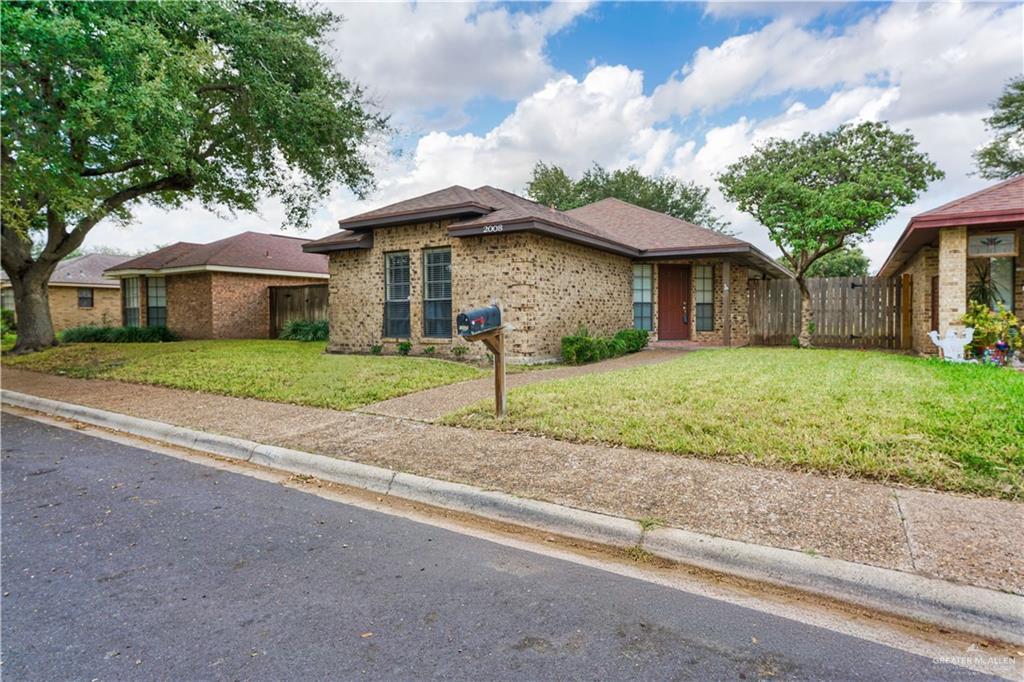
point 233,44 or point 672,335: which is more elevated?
point 233,44

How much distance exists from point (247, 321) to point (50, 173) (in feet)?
38.0

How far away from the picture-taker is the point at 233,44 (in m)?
11.5

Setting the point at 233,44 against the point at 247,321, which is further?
the point at 247,321

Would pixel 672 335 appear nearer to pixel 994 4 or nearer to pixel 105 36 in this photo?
pixel 994 4

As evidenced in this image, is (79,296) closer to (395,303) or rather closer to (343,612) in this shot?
(395,303)

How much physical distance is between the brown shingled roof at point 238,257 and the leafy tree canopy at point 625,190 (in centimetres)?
1869

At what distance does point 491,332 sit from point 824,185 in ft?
48.6

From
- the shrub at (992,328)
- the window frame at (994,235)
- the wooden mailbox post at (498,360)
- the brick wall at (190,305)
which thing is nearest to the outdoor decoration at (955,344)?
the shrub at (992,328)

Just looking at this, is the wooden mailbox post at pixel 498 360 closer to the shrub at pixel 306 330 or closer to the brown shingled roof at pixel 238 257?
the shrub at pixel 306 330

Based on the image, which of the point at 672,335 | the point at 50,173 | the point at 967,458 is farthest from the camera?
the point at 672,335

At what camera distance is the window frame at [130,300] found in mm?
22281

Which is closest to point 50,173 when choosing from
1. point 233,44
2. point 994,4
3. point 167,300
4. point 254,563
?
point 233,44

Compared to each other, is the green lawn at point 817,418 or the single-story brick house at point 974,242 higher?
the single-story brick house at point 974,242

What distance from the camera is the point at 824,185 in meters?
16.5
